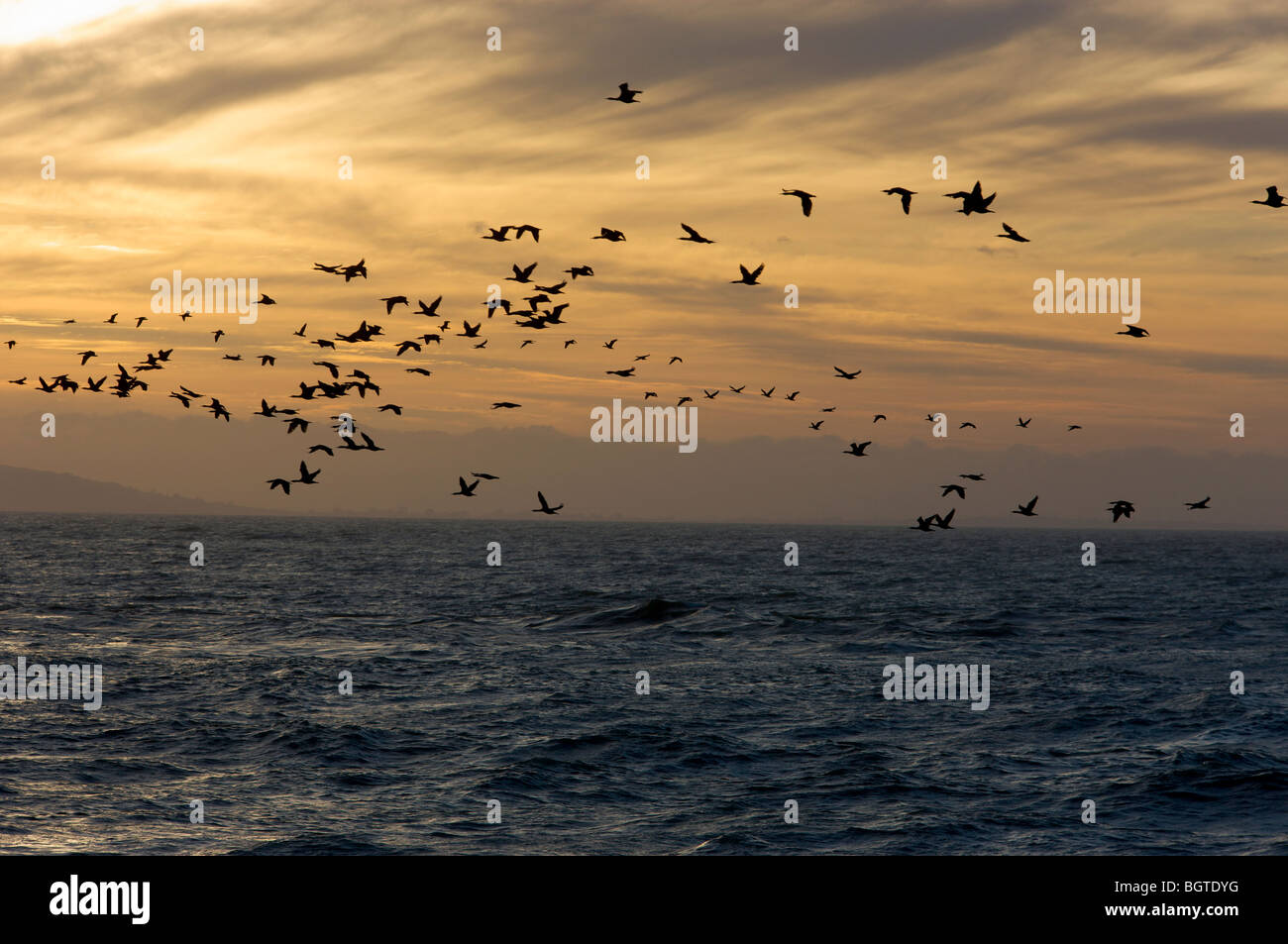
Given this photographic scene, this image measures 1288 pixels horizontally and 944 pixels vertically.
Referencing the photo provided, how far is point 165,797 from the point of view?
28234 millimetres

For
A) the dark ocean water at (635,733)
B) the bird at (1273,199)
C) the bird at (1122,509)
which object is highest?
the bird at (1273,199)

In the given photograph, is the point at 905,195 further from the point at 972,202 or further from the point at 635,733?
the point at 635,733

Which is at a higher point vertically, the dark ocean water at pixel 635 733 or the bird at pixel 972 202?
the bird at pixel 972 202

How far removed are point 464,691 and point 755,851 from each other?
71.8 feet

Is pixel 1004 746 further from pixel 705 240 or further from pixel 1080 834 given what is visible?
pixel 705 240

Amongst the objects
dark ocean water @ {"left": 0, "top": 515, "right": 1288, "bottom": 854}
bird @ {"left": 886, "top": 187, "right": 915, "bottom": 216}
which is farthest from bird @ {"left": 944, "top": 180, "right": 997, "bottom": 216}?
dark ocean water @ {"left": 0, "top": 515, "right": 1288, "bottom": 854}

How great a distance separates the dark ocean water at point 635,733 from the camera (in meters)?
26.2

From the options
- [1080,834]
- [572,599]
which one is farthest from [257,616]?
[1080,834]

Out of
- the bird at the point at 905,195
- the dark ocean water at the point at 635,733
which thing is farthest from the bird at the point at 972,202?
the dark ocean water at the point at 635,733

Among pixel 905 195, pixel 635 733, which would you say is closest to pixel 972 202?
pixel 905 195

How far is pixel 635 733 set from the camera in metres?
36.3

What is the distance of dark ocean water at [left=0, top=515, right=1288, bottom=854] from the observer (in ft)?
85.9

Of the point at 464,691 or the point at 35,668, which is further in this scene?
the point at 35,668

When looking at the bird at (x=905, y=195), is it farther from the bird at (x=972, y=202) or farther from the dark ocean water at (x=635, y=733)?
the dark ocean water at (x=635, y=733)
